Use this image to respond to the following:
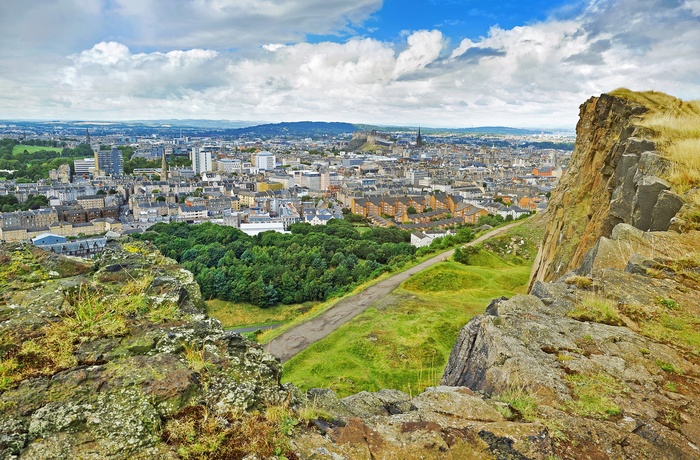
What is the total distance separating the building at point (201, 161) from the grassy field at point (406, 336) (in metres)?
166

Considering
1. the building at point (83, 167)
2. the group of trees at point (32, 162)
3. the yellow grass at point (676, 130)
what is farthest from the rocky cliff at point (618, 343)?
the building at point (83, 167)

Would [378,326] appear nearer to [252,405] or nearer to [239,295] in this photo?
[252,405]

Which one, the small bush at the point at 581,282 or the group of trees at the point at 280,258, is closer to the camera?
the small bush at the point at 581,282

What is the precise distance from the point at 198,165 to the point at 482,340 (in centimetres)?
18627

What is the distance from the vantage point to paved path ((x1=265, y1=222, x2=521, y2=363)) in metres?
18.7

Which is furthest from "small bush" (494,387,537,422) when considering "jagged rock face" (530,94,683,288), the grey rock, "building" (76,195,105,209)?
"building" (76,195,105,209)

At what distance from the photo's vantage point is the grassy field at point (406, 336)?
1462 cm

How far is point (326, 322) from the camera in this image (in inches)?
837

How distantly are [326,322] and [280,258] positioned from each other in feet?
116

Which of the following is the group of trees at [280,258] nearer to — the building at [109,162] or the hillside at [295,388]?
the hillside at [295,388]

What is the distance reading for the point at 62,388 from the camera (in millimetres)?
3441

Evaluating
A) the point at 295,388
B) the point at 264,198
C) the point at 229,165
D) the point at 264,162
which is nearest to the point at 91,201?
the point at 264,198

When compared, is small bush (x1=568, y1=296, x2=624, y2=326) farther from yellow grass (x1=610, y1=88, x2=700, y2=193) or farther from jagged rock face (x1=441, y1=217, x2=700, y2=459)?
yellow grass (x1=610, y1=88, x2=700, y2=193)

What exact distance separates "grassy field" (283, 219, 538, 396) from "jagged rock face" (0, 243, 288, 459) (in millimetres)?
6047
